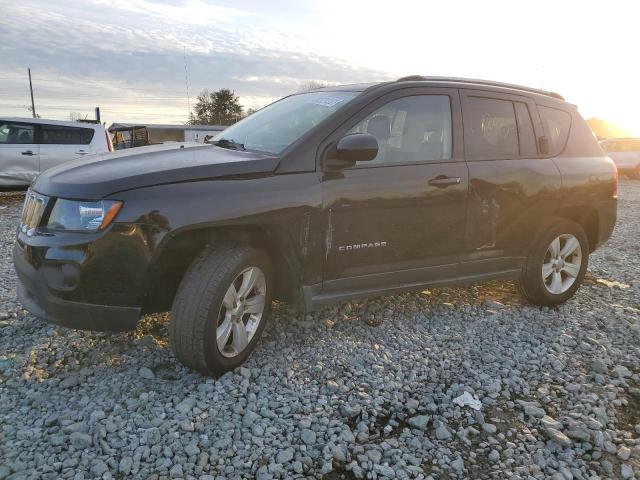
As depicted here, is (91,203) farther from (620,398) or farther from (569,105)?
(569,105)

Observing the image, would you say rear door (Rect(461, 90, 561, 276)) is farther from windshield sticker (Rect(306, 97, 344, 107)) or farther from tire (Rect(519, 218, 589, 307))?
windshield sticker (Rect(306, 97, 344, 107))

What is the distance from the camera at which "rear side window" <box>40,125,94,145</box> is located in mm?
10516

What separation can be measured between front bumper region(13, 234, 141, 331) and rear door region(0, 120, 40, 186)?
8.77m

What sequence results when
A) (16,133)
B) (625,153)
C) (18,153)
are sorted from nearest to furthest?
(18,153)
(16,133)
(625,153)

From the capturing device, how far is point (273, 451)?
7.80 feet

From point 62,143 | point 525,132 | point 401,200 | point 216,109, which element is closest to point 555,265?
point 525,132

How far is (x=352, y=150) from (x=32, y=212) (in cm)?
193

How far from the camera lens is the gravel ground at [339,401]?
2330 millimetres

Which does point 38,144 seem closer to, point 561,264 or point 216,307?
point 216,307

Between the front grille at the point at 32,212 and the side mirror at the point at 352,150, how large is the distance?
5.52ft

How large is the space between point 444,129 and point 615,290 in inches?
113

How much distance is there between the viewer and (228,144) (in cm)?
359

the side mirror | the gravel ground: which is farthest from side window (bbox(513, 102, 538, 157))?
the side mirror

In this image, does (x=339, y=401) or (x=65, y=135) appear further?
(x=65, y=135)
